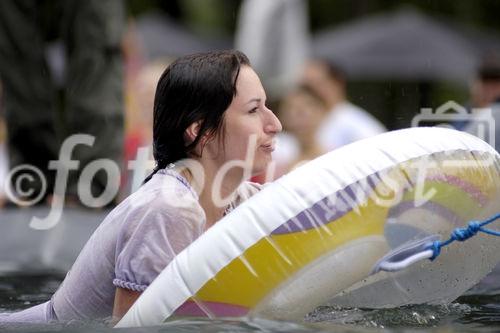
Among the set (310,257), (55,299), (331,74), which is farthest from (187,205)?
(331,74)

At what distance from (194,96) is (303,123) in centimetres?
462

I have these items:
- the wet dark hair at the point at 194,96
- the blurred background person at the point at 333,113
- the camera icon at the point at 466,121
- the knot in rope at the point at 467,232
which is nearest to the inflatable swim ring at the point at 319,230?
the knot in rope at the point at 467,232

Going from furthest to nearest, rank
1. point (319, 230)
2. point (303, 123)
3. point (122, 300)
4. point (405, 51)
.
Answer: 1. point (405, 51)
2. point (303, 123)
3. point (122, 300)
4. point (319, 230)

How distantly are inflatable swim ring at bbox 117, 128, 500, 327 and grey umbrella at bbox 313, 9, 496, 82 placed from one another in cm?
1046

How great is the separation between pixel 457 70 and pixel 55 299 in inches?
429

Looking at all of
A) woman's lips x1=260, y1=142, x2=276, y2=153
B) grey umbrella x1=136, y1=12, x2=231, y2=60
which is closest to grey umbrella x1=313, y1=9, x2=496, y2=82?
grey umbrella x1=136, y1=12, x2=231, y2=60

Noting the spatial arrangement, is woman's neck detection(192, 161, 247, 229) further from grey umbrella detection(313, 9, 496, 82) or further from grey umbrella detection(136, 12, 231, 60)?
grey umbrella detection(136, 12, 231, 60)

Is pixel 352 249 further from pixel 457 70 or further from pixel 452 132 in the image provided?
pixel 457 70

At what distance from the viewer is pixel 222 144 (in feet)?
10.8

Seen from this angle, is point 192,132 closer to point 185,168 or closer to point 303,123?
point 185,168

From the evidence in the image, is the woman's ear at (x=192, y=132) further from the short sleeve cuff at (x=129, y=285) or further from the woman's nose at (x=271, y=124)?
the short sleeve cuff at (x=129, y=285)

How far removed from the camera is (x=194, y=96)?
3236mm

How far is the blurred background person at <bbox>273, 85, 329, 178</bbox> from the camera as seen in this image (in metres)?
7.68

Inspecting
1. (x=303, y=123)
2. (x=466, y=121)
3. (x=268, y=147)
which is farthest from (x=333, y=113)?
(x=268, y=147)
